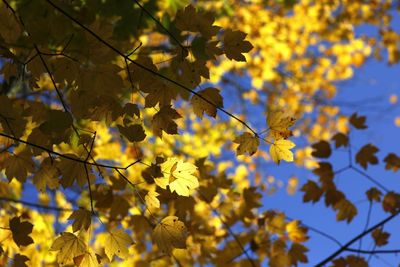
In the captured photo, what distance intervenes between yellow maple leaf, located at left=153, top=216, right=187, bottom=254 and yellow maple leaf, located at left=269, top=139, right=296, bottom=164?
47 cm

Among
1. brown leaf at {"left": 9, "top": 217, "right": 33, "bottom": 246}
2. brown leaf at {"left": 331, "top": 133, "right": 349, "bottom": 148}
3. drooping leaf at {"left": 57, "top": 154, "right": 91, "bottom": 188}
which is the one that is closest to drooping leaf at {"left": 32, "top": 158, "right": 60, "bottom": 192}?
brown leaf at {"left": 9, "top": 217, "right": 33, "bottom": 246}

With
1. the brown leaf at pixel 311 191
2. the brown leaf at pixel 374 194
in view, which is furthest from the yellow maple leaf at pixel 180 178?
the brown leaf at pixel 374 194

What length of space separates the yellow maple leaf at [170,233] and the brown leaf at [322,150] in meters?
1.58

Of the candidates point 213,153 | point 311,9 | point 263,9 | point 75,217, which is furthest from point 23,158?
point 311,9

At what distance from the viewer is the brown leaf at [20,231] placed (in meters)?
1.82

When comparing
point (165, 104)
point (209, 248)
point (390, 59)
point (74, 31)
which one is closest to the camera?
point (165, 104)

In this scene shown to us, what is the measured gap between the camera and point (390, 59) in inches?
283

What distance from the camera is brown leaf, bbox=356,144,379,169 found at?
291cm

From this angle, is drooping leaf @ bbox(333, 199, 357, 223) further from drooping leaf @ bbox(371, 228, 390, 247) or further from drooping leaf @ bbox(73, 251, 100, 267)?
drooping leaf @ bbox(73, 251, 100, 267)

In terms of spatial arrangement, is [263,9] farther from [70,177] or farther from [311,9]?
[70,177]

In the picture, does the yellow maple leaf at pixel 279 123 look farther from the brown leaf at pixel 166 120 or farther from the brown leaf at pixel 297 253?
the brown leaf at pixel 297 253

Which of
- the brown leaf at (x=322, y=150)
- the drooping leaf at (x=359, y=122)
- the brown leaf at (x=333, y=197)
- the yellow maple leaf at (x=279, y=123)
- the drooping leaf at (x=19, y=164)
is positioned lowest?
the drooping leaf at (x=19, y=164)

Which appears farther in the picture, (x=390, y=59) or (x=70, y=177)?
(x=390, y=59)

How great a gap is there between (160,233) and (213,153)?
4373 millimetres
